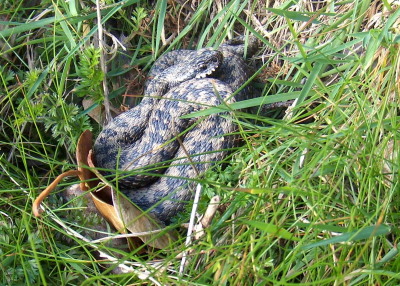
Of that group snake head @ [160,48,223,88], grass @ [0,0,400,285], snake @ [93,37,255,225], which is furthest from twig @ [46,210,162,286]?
snake head @ [160,48,223,88]

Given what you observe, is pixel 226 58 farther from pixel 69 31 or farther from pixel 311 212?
pixel 311 212

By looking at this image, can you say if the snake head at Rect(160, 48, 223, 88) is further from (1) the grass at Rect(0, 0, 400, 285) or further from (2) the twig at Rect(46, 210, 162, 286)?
(2) the twig at Rect(46, 210, 162, 286)

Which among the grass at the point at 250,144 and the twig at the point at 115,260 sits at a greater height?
the grass at the point at 250,144

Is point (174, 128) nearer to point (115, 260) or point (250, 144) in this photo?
point (250, 144)

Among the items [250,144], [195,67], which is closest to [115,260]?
[250,144]

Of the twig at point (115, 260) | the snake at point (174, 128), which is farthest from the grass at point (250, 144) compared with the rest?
the snake at point (174, 128)

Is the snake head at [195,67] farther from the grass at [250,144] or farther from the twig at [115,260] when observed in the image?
the twig at [115,260]

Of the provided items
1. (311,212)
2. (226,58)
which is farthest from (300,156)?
(226,58)

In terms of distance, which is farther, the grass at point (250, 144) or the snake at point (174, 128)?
the snake at point (174, 128)
